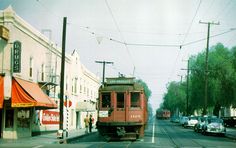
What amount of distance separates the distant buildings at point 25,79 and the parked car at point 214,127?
13.4m

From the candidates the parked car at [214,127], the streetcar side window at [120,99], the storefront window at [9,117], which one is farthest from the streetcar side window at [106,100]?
the parked car at [214,127]

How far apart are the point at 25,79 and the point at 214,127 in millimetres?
17645

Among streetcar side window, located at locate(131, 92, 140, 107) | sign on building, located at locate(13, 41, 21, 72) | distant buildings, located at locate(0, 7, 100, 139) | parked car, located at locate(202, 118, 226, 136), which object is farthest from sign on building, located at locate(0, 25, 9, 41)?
parked car, located at locate(202, 118, 226, 136)

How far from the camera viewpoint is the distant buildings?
27672mm

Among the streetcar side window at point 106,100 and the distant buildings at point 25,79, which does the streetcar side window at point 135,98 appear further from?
the distant buildings at point 25,79

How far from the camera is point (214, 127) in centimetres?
3994

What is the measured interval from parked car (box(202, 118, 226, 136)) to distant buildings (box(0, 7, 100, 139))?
527 inches

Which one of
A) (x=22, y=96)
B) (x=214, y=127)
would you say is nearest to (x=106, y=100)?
(x=22, y=96)

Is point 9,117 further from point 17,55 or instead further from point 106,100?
point 106,100

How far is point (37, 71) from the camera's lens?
112ft

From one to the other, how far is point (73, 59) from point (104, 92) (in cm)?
2151

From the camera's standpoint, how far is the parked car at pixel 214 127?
39594 millimetres

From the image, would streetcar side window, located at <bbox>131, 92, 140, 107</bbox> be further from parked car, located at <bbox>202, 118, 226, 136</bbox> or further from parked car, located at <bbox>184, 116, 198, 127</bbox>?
parked car, located at <bbox>184, 116, 198, 127</bbox>

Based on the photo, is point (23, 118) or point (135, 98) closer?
point (135, 98)
